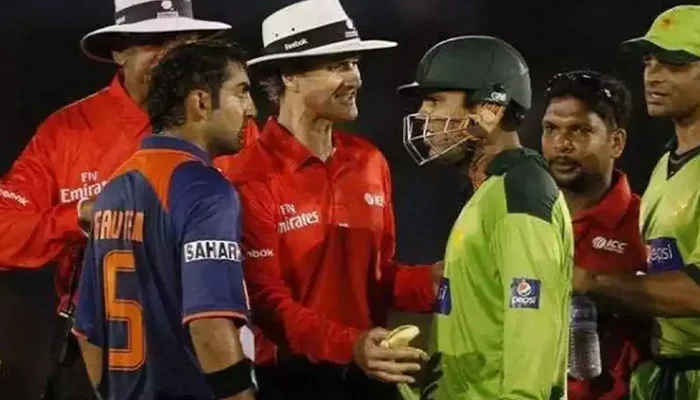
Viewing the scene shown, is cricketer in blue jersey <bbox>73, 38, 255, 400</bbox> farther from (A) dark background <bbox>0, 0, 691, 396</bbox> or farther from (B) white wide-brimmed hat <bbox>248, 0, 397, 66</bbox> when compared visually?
(A) dark background <bbox>0, 0, 691, 396</bbox>

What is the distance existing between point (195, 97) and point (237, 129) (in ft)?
0.32

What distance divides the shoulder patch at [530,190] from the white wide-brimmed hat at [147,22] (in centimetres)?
80

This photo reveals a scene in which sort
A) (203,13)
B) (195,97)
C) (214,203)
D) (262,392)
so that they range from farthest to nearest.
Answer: (203,13) → (262,392) → (195,97) → (214,203)

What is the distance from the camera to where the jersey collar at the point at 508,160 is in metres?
2.44

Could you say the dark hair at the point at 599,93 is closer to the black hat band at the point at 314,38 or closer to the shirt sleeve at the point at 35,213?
the black hat band at the point at 314,38

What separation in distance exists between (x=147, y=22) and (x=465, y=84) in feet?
2.36

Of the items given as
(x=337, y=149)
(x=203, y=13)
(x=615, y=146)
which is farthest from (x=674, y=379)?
→ (x=203, y=13)

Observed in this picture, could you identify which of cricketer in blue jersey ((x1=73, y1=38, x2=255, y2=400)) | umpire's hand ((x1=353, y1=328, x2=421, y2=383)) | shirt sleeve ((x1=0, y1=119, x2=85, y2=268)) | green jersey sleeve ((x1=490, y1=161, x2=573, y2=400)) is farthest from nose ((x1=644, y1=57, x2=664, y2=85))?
shirt sleeve ((x1=0, y1=119, x2=85, y2=268))

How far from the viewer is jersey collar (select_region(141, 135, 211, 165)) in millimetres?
2301

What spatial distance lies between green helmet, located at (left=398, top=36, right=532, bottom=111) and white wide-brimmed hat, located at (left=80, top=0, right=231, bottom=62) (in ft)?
1.71

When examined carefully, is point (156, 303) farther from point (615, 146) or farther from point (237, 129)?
point (615, 146)

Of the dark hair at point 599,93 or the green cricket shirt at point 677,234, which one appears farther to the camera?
the dark hair at point 599,93

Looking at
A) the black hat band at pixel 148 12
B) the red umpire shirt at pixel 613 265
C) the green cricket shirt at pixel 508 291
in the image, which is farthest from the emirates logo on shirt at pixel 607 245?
the black hat band at pixel 148 12

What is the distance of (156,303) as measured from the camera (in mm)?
2256
